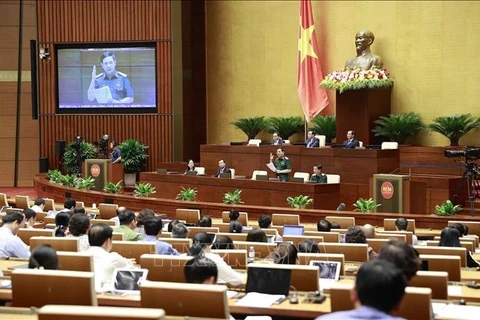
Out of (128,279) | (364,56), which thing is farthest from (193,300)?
(364,56)

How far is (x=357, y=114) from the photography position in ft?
53.6

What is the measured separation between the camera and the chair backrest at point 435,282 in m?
5.21

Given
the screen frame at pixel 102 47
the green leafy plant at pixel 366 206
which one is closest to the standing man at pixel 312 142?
the green leafy plant at pixel 366 206

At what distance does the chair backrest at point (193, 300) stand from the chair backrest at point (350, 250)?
2.74 meters

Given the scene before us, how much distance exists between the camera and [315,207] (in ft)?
46.1

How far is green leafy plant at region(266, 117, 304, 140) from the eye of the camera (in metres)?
18.2

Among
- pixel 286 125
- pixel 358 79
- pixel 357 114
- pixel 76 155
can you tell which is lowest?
pixel 76 155

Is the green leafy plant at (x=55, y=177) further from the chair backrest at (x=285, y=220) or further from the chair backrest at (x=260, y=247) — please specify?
the chair backrest at (x=260, y=247)

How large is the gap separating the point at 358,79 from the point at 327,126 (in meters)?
1.76

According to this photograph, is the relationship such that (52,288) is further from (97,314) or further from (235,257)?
(235,257)

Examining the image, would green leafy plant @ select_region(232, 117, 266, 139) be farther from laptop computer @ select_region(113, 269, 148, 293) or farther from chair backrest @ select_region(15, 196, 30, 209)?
laptop computer @ select_region(113, 269, 148, 293)

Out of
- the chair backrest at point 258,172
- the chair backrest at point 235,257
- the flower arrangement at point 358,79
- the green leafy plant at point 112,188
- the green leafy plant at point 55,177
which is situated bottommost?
the chair backrest at point 235,257

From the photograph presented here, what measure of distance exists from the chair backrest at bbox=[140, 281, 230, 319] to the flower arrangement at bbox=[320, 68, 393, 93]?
11910 mm

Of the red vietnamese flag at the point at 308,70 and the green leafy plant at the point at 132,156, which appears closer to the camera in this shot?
the red vietnamese flag at the point at 308,70
